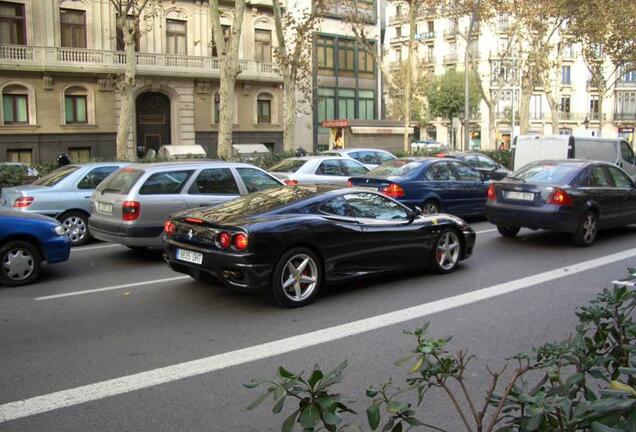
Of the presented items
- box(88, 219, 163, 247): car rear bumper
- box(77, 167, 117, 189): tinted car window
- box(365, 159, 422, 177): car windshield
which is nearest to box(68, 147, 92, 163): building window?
box(77, 167, 117, 189): tinted car window

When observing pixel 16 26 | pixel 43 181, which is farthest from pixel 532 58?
pixel 43 181

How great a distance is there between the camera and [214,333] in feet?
19.9

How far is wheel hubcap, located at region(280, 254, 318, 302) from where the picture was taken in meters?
6.98

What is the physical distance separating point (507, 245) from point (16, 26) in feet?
85.4

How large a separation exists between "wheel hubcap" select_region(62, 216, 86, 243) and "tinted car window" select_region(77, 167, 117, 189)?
0.64 m

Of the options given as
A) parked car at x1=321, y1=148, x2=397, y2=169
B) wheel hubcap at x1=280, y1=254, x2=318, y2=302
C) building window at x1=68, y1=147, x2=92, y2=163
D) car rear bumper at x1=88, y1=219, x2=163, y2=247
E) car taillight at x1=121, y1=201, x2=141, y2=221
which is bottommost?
wheel hubcap at x1=280, y1=254, x2=318, y2=302

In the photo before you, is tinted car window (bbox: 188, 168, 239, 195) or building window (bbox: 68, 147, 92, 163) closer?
tinted car window (bbox: 188, 168, 239, 195)

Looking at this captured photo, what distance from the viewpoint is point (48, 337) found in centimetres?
595

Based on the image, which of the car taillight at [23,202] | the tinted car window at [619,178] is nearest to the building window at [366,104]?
the tinted car window at [619,178]

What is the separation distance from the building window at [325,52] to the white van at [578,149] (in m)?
20.7

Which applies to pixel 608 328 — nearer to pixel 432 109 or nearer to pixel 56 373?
pixel 56 373

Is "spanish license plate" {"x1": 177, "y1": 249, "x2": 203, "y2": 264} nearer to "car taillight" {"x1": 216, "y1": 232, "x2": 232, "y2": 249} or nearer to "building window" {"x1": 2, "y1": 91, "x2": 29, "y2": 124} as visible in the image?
"car taillight" {"x1": 216, "y1": 232, "x2": 232, "y2": 249}

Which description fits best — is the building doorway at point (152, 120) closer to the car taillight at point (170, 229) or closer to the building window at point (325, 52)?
A: the building window at point (325, 52)

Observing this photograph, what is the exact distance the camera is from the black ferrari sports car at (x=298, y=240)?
6742 millimetres
